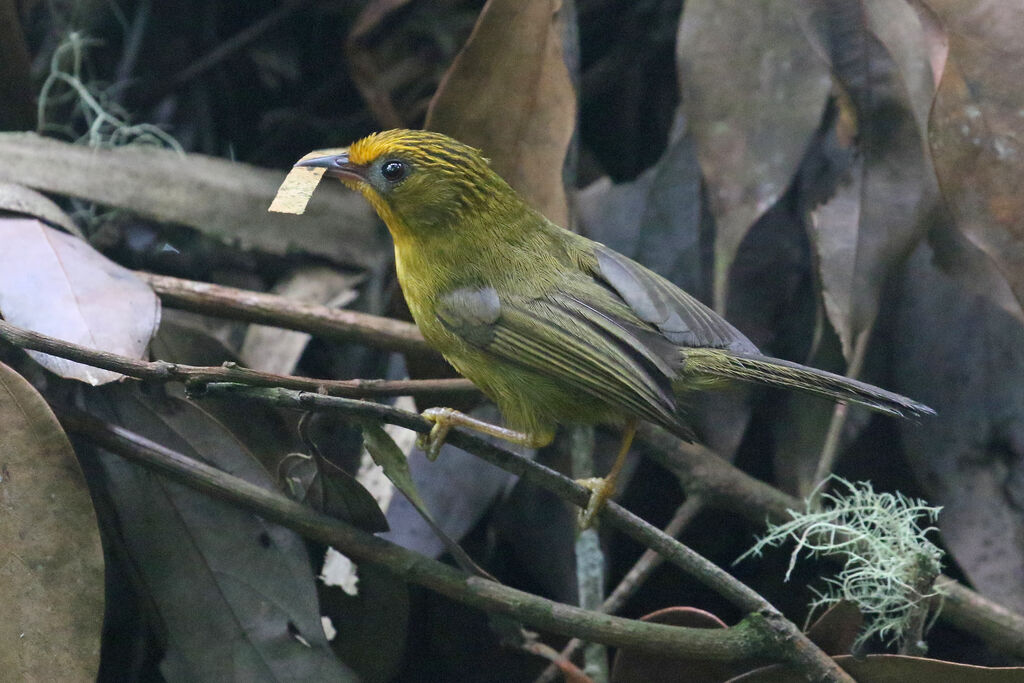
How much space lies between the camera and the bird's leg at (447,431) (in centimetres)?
240

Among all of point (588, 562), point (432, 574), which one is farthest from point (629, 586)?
point (432, 574)

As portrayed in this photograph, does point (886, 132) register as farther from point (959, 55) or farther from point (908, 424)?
point (908, 424)

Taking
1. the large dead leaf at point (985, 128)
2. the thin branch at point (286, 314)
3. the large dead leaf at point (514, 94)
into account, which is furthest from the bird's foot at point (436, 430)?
the large dead leaf at point (985, 128)

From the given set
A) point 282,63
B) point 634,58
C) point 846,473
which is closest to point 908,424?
point 846,473

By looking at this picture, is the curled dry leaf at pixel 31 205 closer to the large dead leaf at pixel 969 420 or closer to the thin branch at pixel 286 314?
the thin branch at pixel 286 314

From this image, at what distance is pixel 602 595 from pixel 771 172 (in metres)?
1.37

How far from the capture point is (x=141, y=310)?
2555 millimetres

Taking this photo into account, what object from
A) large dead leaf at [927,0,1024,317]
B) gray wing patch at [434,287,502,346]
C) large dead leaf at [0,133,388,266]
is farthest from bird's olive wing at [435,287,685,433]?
large dead leaf at [0,133,388,266]

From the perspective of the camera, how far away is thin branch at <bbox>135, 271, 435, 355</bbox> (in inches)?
115

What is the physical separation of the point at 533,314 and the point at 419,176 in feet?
1.65

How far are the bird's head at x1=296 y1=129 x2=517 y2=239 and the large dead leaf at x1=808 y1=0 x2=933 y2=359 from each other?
98 centimetres

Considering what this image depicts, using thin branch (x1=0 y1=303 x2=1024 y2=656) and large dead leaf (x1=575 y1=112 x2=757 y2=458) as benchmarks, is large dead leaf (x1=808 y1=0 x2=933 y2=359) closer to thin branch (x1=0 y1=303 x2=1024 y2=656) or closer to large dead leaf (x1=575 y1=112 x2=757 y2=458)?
large dead leaf (x1=575 y1=112 x2=757 y2=458)

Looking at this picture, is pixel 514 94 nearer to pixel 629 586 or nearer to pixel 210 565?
pixel 629 586

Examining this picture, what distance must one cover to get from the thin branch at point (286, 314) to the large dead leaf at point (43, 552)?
704 millimetres
